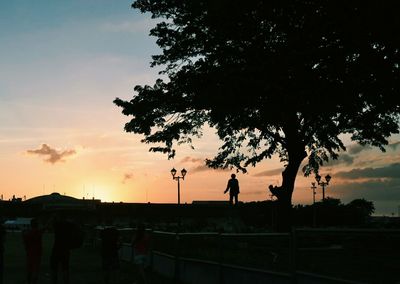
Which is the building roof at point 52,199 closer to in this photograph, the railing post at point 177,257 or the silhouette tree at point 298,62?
the railing post at point 177,257

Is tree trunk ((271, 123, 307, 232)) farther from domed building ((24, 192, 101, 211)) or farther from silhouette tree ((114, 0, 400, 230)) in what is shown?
domed building ((24, 192, 101, 211))

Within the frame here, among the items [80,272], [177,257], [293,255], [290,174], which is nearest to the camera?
[293,255]

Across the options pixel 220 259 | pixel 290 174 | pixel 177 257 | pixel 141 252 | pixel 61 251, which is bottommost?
pixel 177 257

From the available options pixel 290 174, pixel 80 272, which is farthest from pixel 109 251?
pixel 290 174

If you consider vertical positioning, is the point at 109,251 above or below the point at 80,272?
above

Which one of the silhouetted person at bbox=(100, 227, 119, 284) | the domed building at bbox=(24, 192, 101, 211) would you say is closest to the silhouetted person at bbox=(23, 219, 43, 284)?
the silhouetted person at bbox=(100, 227, 119, 284)

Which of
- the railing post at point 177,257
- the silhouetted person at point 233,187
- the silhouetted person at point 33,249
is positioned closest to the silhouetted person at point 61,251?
the silhouetted person at point 33,249

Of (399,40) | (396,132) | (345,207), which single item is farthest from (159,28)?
(345,207)

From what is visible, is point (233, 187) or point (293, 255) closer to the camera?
point (293, 255)

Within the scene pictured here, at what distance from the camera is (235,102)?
1532 cm

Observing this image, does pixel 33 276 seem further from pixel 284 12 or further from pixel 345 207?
pixel 345 207

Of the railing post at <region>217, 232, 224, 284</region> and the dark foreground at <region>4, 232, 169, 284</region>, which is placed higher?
the railing post at <region>217, 232, 224, 284</region>

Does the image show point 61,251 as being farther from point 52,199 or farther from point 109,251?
point 52,199

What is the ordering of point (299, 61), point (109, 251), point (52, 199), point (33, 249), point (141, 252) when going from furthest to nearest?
point (52, 199) → point (109, 251) → point (141, 252) → point (33, 249) → point (299, 61)
